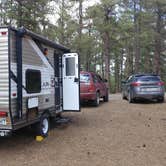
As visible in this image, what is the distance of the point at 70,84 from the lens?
9.47 metres

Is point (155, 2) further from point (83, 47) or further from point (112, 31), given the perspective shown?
point (83, 47)

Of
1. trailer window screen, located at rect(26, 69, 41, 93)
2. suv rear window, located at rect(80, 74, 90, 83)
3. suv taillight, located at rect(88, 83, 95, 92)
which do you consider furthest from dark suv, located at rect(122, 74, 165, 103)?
trailer window screen, located at rect(26, 69, 41, 93)

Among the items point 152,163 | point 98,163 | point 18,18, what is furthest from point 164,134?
point 18,18

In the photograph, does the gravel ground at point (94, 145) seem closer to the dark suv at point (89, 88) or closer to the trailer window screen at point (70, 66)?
the trailer window screen at point (70, 66)

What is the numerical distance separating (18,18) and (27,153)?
12840 mm

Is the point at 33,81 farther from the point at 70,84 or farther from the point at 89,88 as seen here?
the point at 89,88

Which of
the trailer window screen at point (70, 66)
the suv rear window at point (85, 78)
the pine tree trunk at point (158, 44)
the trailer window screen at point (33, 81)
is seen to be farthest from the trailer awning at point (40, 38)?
the pine tree trunk at point (158, 44)

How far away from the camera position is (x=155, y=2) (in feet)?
103

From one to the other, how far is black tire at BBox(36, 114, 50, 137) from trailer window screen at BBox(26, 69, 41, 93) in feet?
2.79

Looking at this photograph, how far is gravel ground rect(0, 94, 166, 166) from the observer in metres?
5.80

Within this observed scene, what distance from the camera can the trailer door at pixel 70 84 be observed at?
370 inches

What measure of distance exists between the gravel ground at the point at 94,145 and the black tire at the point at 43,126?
0.21m

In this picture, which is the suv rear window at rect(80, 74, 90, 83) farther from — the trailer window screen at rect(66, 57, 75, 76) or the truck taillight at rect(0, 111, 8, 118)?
the truck taillight at rect(0, 111, 8, 118)

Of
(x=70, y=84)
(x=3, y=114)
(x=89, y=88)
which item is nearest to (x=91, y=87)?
(x=89, y=88)
